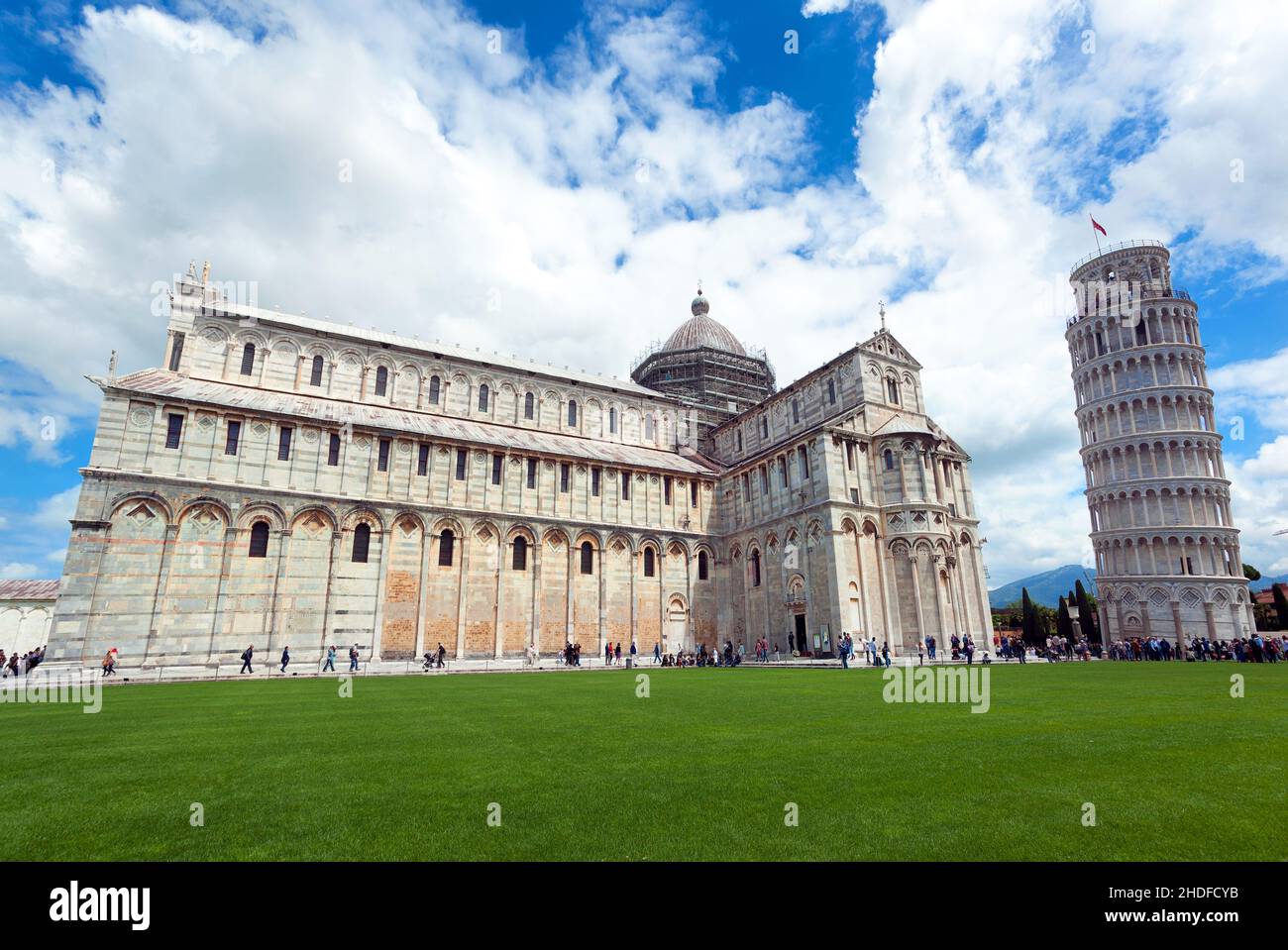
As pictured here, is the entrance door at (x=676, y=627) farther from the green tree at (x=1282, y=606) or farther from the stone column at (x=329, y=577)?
the green tree at (x=1282, y=606)

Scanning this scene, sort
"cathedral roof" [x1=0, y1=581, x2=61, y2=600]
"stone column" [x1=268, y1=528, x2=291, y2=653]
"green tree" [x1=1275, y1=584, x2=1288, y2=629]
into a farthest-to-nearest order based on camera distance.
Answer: "green tree" [x1=1275, y1=584, x2=1288, y2=629], "cathedral roof" [x1=0, y1=581, x2=61, y2=600], "stone column" [x1=268, y1=528, x2=291, y2=653]

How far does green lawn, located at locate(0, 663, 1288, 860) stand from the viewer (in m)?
4.80

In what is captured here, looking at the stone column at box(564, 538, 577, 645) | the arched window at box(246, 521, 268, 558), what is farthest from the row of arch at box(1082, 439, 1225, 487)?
the arched window at box(246, 521, 268, 558)

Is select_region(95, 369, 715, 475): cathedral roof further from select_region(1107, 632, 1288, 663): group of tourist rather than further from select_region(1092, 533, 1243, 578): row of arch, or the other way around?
select_region(1092, 533, 1243, 578): row of arch

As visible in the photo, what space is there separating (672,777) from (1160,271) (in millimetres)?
71418

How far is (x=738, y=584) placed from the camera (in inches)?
1623

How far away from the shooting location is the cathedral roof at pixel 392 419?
3180 centimetres

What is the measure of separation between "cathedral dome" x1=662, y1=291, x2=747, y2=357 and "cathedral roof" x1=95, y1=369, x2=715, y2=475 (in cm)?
1338

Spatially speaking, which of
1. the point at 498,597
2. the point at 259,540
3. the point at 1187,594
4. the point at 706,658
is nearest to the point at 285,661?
the point at 259,540

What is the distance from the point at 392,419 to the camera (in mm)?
37375

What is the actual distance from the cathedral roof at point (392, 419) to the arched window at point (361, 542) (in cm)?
550

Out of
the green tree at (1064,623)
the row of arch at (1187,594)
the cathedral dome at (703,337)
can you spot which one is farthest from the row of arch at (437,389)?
the row of arch at (1187,594)

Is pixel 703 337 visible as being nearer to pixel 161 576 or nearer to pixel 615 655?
pixel 615 655

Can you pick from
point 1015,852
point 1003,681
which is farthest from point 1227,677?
point 1015,852
